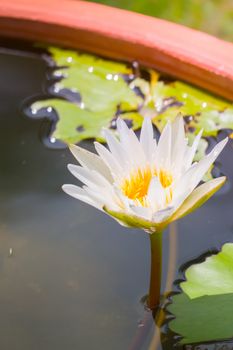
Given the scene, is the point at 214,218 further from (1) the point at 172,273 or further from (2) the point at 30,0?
(2) the point at 30,0

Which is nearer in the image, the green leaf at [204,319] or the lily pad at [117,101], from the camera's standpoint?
the green leaf at [204,319]

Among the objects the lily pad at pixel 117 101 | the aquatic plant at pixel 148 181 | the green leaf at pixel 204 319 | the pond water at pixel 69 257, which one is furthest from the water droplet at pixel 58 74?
the green leaf at pixel 204 319

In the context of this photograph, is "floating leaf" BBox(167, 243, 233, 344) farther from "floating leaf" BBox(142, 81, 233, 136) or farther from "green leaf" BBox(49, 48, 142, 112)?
"green leaf" BBox(49, 48, 142, 112)

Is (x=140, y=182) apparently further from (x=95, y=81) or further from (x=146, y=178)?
(x=95, y=81)

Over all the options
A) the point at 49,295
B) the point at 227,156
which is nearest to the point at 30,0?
the point at 227,156

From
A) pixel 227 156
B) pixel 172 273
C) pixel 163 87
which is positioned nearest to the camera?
pixel 172 273

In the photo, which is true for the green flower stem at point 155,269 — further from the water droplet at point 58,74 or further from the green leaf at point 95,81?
the water droplet at point 58,74

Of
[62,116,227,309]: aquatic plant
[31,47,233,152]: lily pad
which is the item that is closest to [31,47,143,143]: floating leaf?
[31,47,233,152]: lily pad

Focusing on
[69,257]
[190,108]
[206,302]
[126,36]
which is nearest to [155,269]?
[206,302]
